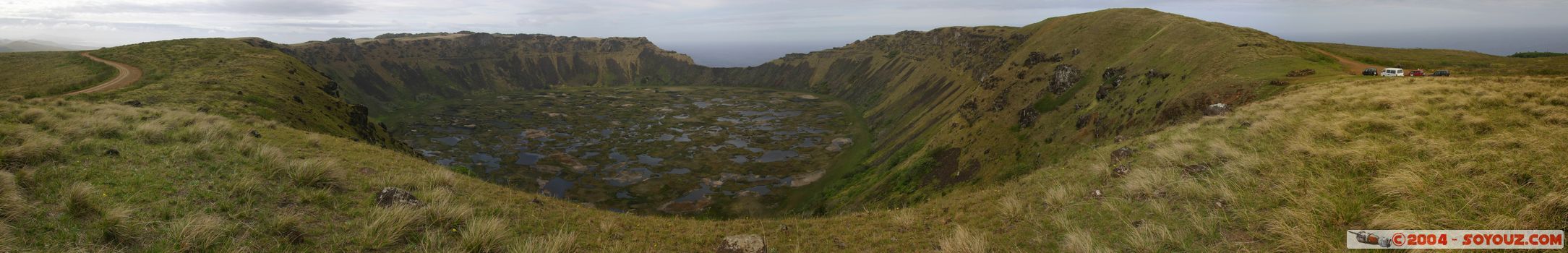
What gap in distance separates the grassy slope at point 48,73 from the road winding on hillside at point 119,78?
858mm

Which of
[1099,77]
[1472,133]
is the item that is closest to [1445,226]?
[1472,133]

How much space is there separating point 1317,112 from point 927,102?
84575 mm

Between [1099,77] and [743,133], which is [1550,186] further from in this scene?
[743,133]

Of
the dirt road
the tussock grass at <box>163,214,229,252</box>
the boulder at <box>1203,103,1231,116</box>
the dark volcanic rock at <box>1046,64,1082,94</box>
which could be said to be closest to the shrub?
the tussock grass at <box>163,214,229,252</box>

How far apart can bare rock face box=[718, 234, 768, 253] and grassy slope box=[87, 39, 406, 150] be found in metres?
41.7

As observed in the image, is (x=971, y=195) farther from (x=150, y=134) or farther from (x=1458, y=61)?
(x=1458, y=61)

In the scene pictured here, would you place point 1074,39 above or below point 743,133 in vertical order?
above

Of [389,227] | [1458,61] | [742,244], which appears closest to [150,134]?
[389,227]

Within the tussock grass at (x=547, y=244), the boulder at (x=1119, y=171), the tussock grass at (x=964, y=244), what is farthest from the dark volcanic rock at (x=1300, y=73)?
the tussock grass at (x=547, y=244)

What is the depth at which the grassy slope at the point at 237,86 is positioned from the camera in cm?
4144

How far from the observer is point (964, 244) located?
12594mm

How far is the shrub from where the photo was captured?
1166 centimetres

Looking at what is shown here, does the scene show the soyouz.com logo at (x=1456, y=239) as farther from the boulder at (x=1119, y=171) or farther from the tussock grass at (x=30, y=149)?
the tussock grass at (x=30, y=149)

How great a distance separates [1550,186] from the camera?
9.39m
